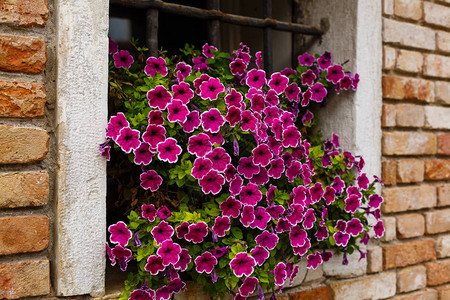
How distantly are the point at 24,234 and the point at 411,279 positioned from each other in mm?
1728

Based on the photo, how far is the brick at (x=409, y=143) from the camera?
204cm

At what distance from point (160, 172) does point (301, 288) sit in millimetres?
807

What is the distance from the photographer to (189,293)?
4.98 ft

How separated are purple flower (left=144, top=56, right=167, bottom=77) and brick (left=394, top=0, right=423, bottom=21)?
1185 mm

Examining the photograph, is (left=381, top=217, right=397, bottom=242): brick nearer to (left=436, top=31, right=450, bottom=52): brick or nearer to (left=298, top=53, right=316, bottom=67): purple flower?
(left=298, top=53, right=316, bottom=67): purple flower

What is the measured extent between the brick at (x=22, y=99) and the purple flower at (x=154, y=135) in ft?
0.98

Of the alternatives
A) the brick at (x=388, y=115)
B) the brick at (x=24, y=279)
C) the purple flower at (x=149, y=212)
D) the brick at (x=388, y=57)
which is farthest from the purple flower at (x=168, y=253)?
the brick at (x=388, y=57)

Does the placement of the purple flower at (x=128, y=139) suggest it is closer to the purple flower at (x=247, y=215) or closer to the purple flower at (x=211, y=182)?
the purple flower at (x=211, y=182)

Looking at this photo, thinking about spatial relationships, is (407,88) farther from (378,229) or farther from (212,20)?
(212,20)

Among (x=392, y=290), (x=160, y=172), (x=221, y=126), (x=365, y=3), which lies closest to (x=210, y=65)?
(x=221, y=126)

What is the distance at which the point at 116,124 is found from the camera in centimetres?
135

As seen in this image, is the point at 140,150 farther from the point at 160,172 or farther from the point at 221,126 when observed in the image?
the point at 221,126

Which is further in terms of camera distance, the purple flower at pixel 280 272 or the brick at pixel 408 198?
the brick at pixel 408 198

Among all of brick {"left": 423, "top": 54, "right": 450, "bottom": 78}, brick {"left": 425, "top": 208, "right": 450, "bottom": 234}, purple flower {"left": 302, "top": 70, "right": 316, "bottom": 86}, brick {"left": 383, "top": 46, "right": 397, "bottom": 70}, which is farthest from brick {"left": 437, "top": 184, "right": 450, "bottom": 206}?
purple flower {"left": 302, "top": 70, "right": 316, "bottom": 86}
